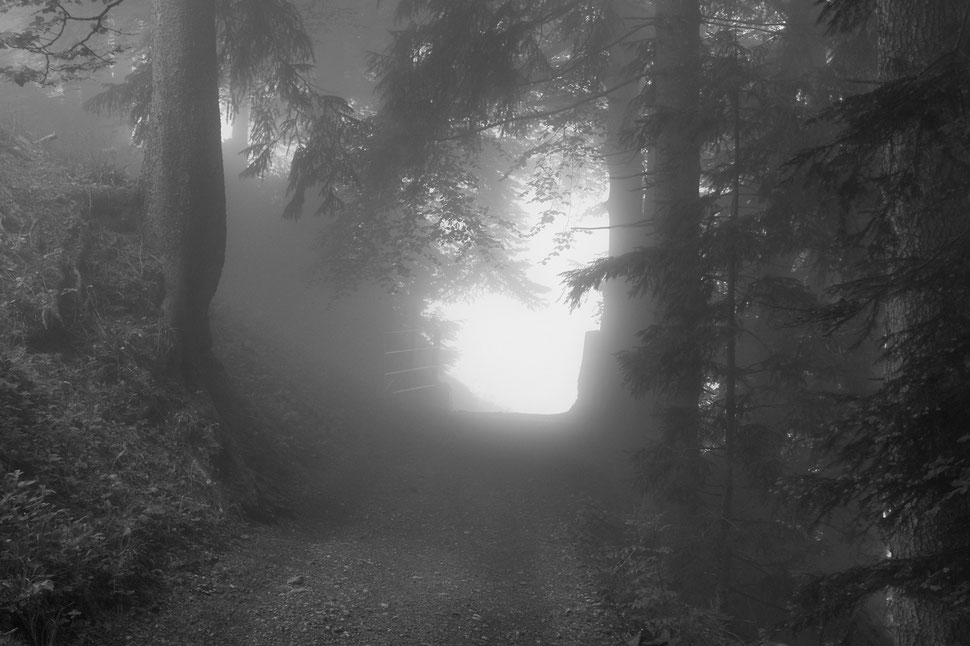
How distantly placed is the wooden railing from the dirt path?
7.71 m

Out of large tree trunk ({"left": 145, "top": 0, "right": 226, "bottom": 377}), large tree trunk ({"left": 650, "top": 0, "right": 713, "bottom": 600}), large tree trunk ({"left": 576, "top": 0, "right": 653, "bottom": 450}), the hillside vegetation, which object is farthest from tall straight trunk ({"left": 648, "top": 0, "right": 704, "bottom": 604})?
large tree trunk ({"left": 145, "top": 0, "right": 226, "bottom": 377})

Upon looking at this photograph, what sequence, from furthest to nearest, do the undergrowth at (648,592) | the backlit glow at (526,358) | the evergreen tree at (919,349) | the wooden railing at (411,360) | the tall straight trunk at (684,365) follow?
1. the backlit glow at (526,358)
2. the wooden railing at (411,360)
3. the tall straight trunk at (684,365)
4. the undergrowth at (648,592)
5. the evergreen tree at (919,349)

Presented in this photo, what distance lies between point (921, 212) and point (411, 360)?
57.3ft

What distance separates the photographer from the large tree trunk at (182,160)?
8.59 metres

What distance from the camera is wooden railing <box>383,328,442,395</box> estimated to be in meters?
20.9

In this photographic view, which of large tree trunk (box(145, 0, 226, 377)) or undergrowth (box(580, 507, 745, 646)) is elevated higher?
large tree trunk (box(145, 0, 226, 377))

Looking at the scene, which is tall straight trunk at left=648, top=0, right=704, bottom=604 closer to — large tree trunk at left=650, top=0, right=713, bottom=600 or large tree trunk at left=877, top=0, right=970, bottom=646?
large tree trunk at left=650, top=0, right=713, bottom=600

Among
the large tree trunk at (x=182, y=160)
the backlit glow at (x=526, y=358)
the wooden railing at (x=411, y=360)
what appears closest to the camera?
the large tree trunk at (x=182, y=160)

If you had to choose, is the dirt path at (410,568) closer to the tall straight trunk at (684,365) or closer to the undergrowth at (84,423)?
the undergrowth at (84,423)

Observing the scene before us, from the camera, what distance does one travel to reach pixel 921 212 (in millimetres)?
5109

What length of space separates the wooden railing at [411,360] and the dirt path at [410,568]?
771 cm

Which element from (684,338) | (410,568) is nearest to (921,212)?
(684,338)

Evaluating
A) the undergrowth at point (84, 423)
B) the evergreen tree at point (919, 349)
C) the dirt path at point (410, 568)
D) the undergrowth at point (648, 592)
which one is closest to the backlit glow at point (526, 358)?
the dirt path at point (410, 568)

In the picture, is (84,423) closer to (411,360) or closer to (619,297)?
(619,297)
